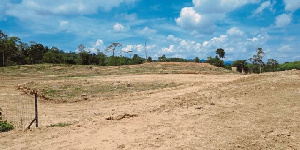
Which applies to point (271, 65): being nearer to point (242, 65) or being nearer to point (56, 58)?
point (242, 65)

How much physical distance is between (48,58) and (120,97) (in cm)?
4474

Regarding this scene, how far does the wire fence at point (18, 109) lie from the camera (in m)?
9.23

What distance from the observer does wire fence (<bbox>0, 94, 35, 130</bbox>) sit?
9234 mm

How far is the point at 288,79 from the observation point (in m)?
12.7

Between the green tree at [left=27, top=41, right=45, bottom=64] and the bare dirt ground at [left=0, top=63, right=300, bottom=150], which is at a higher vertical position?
the green tree at [left=27, top=41, right=45, bottom=64]

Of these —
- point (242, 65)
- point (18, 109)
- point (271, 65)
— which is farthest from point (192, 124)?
point (271, 65)

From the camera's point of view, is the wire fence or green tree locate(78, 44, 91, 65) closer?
the wire fence

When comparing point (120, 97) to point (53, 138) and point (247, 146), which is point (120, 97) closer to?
point (53, 138)

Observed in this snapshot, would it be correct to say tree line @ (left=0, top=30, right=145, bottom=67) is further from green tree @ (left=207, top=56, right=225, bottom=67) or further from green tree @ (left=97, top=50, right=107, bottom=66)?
green tree @ (left=207, top=56, right=225, bottom=67)

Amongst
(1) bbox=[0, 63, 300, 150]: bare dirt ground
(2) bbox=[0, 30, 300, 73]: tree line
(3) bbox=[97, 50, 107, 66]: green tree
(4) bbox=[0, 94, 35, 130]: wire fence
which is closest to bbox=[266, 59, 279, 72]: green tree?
(2) bbox=[0, 30, 300, 73]: tree line

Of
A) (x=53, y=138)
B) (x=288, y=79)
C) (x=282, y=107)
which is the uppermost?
(x=288, y=79)

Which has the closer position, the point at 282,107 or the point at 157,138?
the point at 157,138

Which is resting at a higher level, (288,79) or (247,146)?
(288,79)

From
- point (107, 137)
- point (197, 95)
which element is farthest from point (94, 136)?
point (197, 95)
